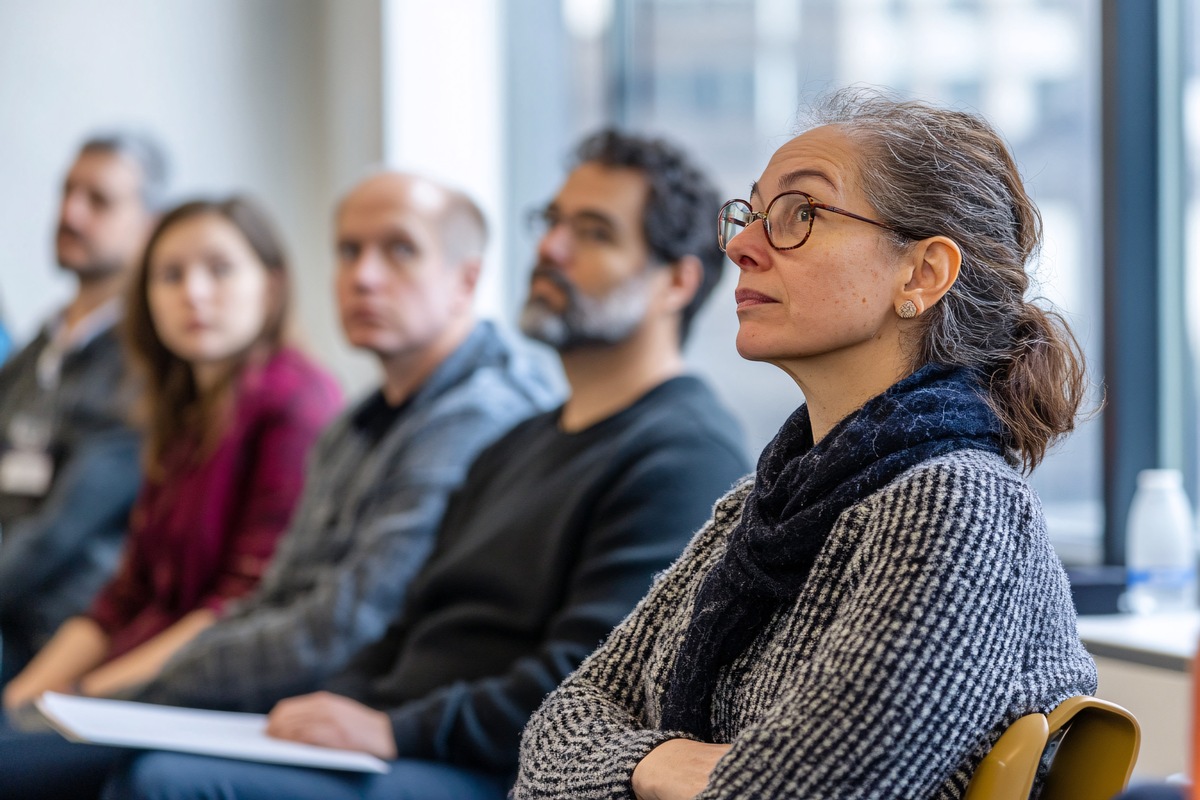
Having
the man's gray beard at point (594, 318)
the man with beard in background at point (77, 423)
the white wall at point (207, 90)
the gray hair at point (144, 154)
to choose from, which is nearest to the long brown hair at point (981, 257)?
the man's gray beard at point (594, 318)

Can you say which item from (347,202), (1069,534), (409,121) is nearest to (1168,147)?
(1069,534)

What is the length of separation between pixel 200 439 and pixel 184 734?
131 cm

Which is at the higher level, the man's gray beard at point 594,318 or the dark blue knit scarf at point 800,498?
the man's gray beard at point 594,318

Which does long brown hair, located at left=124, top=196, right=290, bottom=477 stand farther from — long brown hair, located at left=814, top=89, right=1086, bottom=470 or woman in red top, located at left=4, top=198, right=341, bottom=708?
long brown hair, located at left=814, top=89, right=1086, bottom=470

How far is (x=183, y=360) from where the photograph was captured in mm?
3205

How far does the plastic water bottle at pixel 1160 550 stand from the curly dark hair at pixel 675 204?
2.63 ft

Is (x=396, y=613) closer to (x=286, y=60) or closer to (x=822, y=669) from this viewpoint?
(x=822, y=669)

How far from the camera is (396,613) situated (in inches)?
90.1

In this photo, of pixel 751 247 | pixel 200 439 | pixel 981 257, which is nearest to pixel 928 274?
pixel 981 257

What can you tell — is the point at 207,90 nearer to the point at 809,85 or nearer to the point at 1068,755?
Answer: the point at 809,85

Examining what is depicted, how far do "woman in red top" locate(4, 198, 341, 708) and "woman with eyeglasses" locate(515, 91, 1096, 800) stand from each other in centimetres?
162

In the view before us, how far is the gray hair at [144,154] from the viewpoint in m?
3.90

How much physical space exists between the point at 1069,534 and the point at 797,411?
1.56 m

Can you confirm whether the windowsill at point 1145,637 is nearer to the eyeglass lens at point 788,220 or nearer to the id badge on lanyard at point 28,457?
the eyeglass lens at point 788,220
